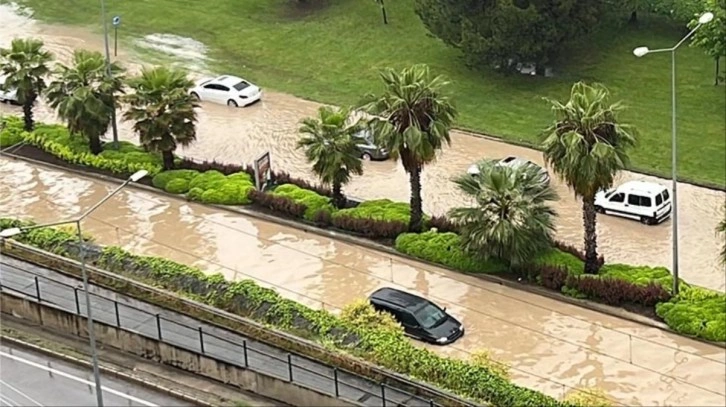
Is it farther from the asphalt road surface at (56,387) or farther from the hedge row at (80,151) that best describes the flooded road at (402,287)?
the asphalt road surface at (56,387)

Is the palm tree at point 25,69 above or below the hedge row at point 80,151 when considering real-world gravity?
above

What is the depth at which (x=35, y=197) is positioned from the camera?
1984 inches

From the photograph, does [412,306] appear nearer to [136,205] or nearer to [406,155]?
[406,155]

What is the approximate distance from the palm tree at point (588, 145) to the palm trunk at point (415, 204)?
5359 mm

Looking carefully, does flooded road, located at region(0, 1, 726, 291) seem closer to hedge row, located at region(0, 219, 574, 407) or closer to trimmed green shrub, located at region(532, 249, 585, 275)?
trimmed green shrub, located at region(532, 249, 585, 275)

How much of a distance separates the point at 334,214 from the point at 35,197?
1279 cm

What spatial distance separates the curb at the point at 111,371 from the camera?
1435 inches

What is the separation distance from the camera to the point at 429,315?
38312mm

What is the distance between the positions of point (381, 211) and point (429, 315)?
332 inches

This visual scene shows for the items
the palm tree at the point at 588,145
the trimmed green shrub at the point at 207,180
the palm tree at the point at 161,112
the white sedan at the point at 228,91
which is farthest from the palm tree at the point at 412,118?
the white sedan at the point at 228,91

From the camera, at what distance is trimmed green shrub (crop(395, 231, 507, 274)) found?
41.9m

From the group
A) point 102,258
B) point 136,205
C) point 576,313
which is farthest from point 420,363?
point 136,205

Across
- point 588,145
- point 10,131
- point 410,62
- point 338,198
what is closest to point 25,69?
point 10,131

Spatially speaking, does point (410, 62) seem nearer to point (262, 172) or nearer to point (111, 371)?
point (262, 172)
